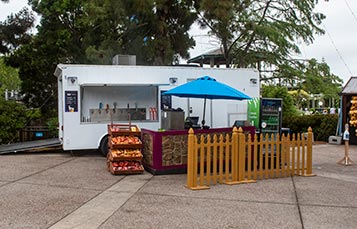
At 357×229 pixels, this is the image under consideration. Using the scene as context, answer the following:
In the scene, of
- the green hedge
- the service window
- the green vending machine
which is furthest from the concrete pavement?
the green hedge

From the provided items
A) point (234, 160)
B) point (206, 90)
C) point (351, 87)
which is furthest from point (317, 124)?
point (234, 160)

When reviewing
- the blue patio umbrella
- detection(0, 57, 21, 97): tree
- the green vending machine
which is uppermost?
detection(0, 57, 21, 97): tree

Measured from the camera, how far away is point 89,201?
6430 millimetres

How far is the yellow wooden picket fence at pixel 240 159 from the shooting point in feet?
24.4

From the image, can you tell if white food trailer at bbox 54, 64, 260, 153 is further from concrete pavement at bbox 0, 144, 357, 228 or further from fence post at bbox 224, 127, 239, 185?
fence post at bbox 224, 127, 239, 185

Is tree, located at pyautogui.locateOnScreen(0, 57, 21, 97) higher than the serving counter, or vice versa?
tree, located at pyautogui.locateOnScreen(0, 57, 21, 97)

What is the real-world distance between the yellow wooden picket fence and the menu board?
13.7 feet

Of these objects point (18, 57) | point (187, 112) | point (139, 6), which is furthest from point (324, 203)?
point (18, 57)

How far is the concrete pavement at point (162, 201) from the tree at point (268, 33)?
31.0 ft

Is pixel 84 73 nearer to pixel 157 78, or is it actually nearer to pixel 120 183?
pixel 157 78

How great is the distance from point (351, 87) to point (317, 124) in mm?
2591

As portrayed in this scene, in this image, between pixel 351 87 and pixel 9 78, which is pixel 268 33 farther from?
pixel 9 78

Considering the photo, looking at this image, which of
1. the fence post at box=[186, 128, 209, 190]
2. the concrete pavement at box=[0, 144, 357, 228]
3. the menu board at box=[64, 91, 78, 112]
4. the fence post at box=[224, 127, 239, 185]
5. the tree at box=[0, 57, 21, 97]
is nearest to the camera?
the concrete pavement at box=[0, 144, 357, 228]

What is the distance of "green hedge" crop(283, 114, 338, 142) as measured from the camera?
16281 millimetres
